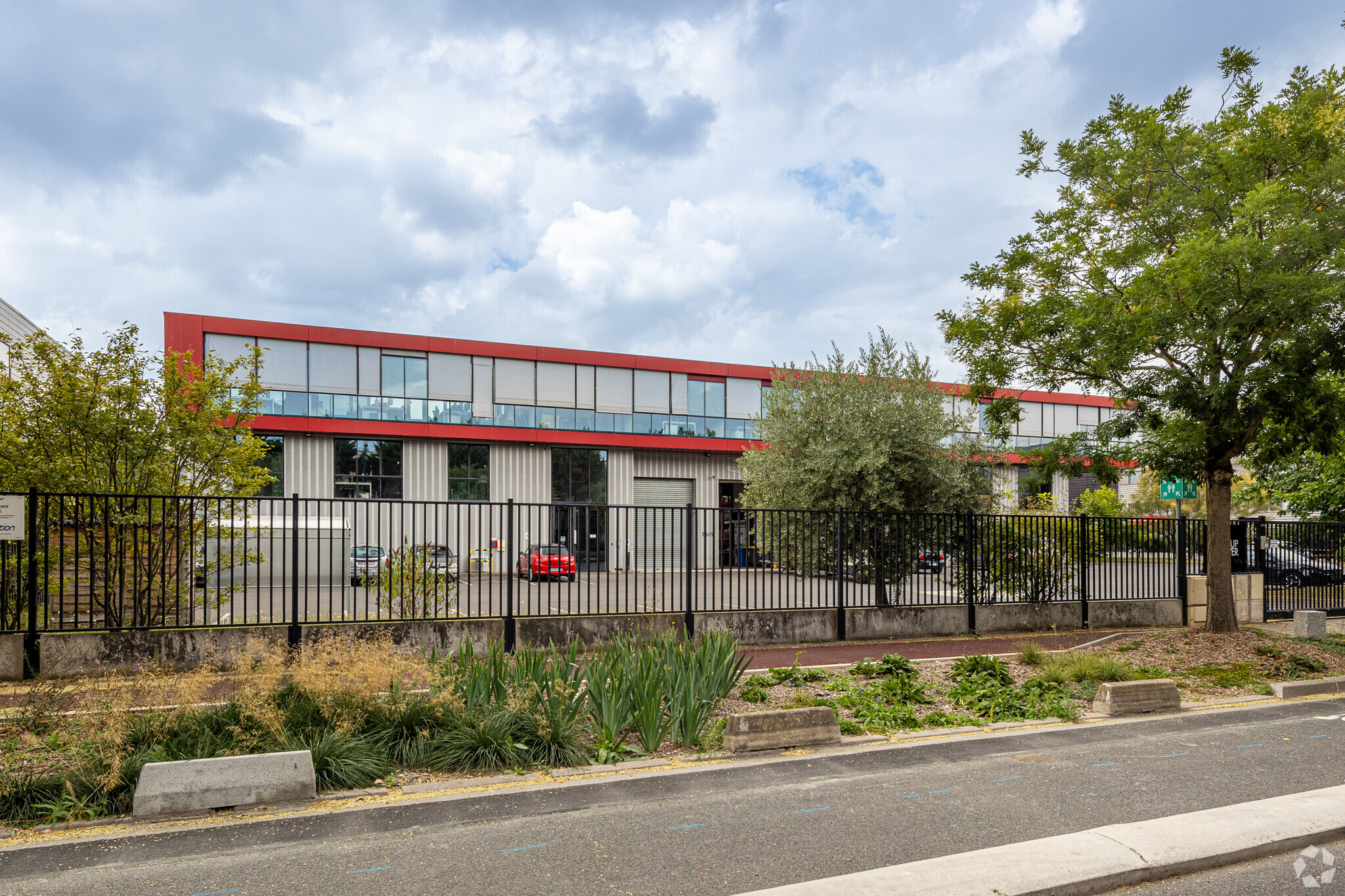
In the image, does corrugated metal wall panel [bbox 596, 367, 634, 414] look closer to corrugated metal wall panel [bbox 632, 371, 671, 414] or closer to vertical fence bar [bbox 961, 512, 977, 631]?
corrugated metal wall panel [bbox 632, 371, 671, 414]

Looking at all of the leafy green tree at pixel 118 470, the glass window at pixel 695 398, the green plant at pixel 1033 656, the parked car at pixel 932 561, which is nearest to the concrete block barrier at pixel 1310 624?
the parked car at pixel 932 561

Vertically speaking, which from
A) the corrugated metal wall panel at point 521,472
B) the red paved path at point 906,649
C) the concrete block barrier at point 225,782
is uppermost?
the corrugated metal wall panel at point 521,472

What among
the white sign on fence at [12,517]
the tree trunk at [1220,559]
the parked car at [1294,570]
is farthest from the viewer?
the parked car at [1294,570]

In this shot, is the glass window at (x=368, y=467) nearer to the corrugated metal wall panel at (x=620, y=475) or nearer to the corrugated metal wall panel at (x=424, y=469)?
the corrugated metal wall panel at (x=424, y=469)

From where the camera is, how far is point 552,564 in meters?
Answer: 11.9

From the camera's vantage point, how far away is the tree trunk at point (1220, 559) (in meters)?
13.4

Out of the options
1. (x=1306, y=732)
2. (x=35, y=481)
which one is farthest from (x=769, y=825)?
(x=35, y=481)

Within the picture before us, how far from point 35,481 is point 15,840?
7.24 m

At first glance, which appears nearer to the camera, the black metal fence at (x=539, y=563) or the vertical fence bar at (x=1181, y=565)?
the black metal fence at (x=539, y=563)

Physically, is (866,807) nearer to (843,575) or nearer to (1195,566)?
(843,575)

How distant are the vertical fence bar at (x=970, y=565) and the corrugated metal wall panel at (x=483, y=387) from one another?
22.7 metres

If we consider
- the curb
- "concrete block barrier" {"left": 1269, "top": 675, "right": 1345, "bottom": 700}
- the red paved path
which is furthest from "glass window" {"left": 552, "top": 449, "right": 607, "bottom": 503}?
the curb

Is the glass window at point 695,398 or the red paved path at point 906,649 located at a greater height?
the glass window at point 695,398

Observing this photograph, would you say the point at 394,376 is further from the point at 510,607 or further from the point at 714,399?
the point at 510,607
